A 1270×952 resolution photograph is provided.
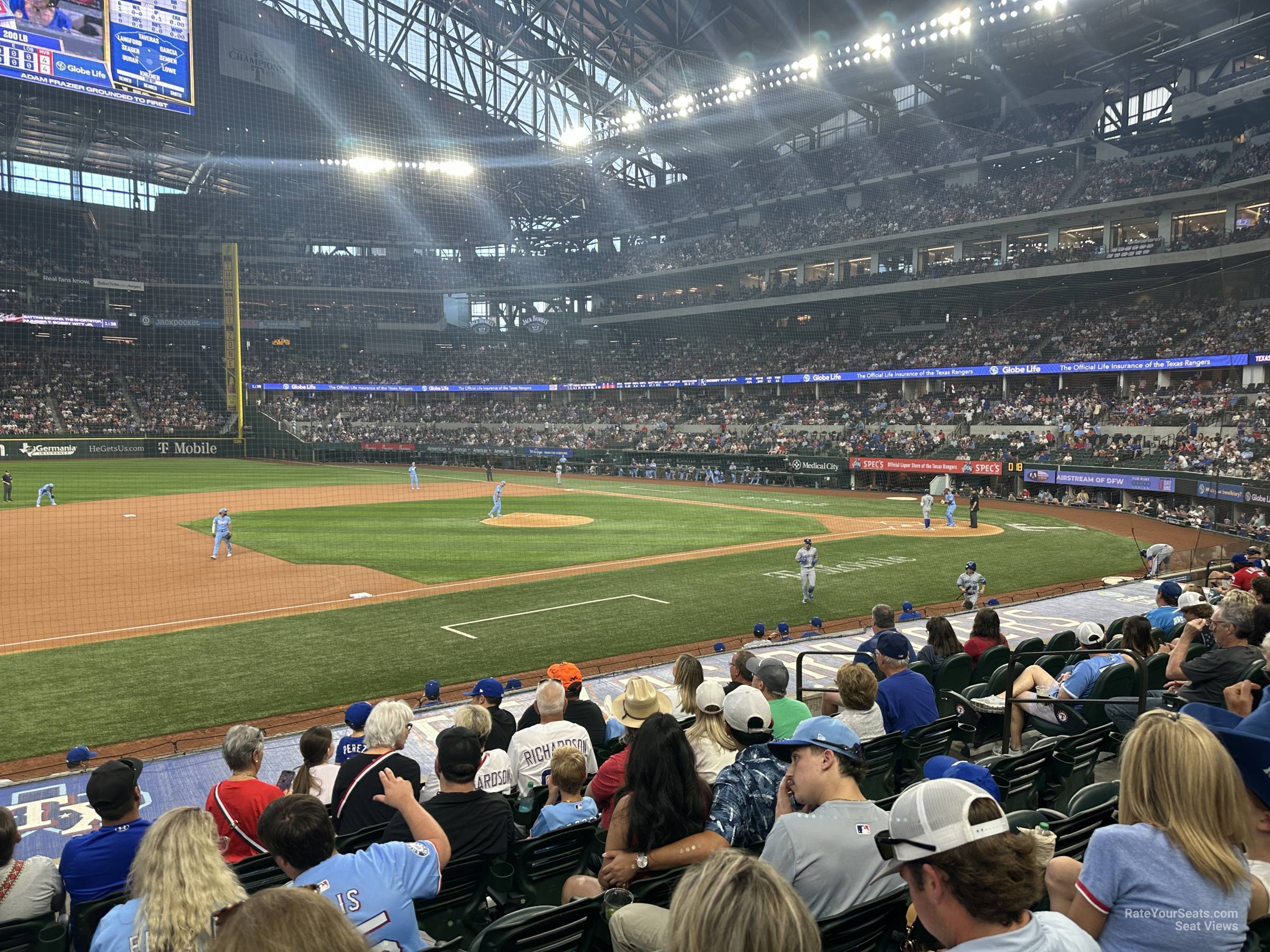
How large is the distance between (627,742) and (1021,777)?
268 cm

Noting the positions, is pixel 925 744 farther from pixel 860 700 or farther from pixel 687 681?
pixel 687 681

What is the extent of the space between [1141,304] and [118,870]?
2178 inches

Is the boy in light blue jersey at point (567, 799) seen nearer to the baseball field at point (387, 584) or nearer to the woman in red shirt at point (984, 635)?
the woman in red shirt at point (984, 635)

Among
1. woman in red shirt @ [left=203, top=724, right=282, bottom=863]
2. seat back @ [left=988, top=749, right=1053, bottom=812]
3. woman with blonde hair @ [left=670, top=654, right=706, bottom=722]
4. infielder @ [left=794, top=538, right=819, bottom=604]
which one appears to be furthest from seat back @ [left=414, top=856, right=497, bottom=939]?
infielder @ [left=794, top=538, right=819, bottom=604]

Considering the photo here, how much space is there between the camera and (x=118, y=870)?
14.5 feet

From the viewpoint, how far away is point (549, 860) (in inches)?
187

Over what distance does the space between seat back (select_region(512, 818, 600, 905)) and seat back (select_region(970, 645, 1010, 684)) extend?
604 cm

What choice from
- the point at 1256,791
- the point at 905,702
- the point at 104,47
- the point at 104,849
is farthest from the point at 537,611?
the point at 104,47

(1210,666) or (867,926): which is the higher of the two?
(1210,666)

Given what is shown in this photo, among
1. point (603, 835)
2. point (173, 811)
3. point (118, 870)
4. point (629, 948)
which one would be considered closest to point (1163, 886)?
point (629, 948)

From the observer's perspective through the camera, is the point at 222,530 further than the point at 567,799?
Yes

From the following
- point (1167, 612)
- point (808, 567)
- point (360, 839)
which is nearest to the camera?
point (360, 839)

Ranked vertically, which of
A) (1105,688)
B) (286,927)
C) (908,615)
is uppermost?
(286,927)

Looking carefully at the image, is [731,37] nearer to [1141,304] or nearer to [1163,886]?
[1141,304]
